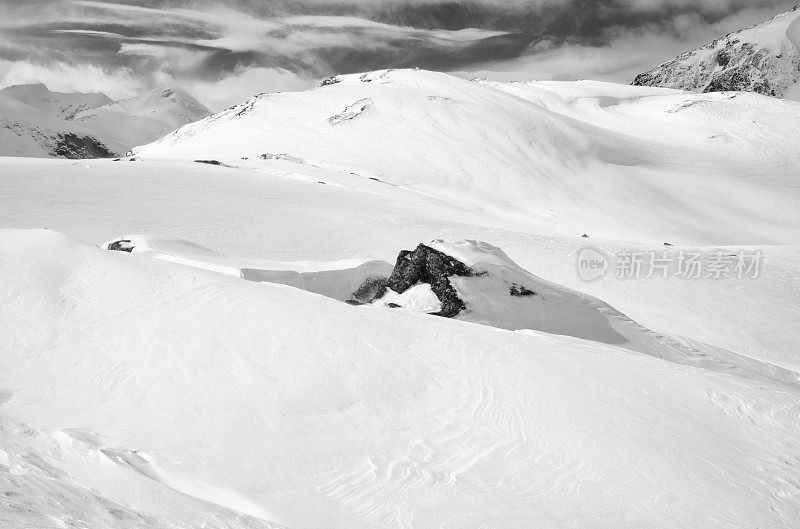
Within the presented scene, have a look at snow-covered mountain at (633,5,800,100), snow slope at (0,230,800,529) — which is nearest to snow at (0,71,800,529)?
snow slope at (0,230,800,529)

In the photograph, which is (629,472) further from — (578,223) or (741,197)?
(741,197)

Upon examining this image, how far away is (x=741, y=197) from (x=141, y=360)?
44.6m

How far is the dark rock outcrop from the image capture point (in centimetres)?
1084

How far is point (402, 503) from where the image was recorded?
4746mm

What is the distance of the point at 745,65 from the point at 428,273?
8110 inches

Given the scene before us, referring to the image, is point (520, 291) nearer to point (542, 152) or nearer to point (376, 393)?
point (376, 393)

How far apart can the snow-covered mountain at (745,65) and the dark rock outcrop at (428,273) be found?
623 ft

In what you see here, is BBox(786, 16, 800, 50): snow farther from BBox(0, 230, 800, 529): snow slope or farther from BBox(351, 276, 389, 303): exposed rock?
BBox(0, 230, 800, 529): snow slope

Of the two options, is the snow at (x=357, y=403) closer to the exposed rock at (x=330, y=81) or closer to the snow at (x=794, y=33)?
the exposed rock at (x=330, y=81)

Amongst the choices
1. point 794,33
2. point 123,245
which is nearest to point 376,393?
point 123,245

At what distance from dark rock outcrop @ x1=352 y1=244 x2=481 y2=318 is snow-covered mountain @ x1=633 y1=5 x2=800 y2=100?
19003 cm

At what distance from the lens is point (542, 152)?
1684 inches

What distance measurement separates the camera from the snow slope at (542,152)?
3631 centimetres
